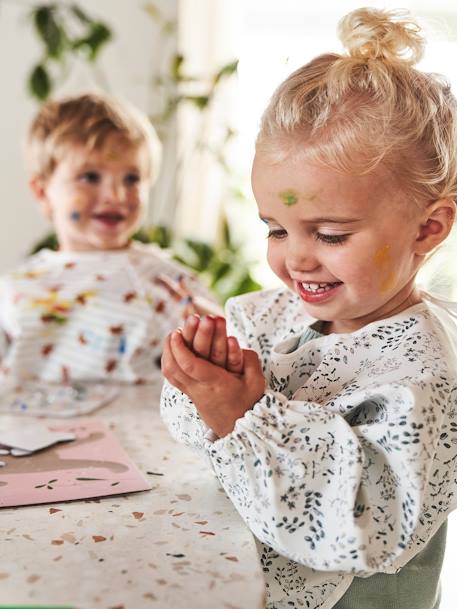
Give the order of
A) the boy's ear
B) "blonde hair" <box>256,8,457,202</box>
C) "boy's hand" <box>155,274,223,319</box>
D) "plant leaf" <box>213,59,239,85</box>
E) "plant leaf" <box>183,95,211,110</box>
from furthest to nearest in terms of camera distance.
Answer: "plant leaf" <box>183,95,211,110</box> < "plant leaf" <box>213,59,239,85</box> < the boy's ear < "boy's hand" <box>155,274,223,319</box> < "blonde hair" <box>256,8,457,202</box>

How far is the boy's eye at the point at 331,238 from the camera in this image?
2.99ft

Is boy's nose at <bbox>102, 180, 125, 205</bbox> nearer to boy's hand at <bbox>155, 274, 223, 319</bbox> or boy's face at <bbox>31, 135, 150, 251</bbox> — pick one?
boy's face at <bbox>31, 135, 150, 251</bbox>

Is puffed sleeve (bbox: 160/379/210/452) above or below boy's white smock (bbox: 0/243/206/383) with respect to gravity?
above

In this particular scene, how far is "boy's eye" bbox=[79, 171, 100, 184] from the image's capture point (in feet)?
5.22

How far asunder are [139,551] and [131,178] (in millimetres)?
932

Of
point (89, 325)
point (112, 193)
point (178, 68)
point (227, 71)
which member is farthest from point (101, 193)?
point (178, 68)

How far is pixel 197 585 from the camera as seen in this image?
2.52 feet

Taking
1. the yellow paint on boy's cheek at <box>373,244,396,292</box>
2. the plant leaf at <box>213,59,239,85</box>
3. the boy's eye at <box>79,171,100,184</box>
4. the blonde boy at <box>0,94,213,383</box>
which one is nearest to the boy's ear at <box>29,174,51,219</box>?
the blonde boy at <box>0,94,213,383</box>

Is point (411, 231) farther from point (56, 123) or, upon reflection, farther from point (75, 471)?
point (56, 123)

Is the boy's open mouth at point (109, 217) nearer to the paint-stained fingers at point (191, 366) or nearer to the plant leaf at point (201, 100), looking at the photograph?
the plant leaf at point (201, 100)

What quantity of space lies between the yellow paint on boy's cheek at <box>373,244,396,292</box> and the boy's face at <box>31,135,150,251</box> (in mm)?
779

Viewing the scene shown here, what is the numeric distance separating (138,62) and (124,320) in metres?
1.25

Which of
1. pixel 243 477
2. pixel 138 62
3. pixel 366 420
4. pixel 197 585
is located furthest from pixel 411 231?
pixel 138 62

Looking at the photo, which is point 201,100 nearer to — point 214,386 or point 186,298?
point 186,298
